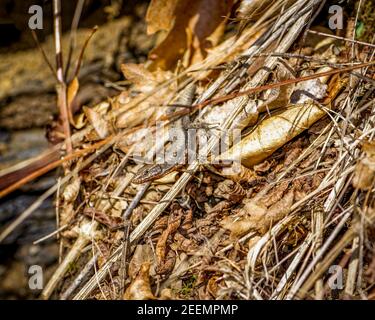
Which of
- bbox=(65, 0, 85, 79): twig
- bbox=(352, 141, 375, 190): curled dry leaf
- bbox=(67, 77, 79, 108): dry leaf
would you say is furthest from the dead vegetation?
bbox=(65, 0, 85, 79): twig

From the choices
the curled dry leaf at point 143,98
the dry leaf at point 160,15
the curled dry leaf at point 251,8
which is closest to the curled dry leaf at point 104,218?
the curled dry leaf at point 143,98

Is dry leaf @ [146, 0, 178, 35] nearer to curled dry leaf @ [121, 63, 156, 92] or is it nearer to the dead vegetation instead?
the dead vegetation

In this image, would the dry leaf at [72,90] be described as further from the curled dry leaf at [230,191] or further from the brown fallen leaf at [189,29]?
the curled dry leaf at [230,191]

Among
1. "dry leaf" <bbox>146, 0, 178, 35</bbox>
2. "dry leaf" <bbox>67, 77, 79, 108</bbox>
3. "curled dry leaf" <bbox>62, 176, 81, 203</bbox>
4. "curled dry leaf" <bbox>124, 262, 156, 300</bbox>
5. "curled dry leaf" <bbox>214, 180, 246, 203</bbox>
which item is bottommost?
"curled dry leaf" <bbox>124, 262, 156, 300</bbox>

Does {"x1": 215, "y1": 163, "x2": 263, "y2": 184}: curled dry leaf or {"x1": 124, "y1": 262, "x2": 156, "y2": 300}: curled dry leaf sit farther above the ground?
{"x1": 215, "y1": 163, "x2": 263, "y2": 184}: curled dry leaf

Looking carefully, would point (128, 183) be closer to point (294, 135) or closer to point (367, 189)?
point (294, 135)

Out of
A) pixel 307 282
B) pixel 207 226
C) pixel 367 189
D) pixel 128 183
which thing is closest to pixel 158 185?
pixel 128 183
